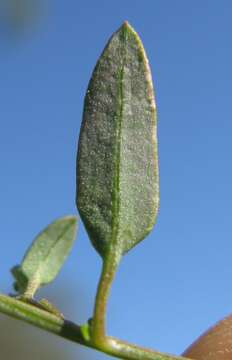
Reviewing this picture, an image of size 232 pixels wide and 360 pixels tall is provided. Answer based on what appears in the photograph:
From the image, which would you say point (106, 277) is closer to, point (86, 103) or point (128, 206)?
point (128, 206)

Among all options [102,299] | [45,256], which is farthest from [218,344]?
[102,299]

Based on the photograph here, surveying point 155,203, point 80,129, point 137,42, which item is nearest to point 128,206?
→ point 155,203

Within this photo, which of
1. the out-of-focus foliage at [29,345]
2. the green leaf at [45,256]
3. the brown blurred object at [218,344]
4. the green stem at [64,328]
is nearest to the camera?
the green stem at [64,328]

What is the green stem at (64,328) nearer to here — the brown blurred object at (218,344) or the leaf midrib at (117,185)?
the leaf midrib at (117,185)

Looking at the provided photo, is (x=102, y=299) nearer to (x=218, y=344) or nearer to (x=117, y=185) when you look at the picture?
(x=117, y=185)

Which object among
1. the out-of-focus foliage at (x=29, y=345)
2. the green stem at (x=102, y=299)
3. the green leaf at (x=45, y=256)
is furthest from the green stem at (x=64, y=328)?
the out-of-focus foliage at (x=29, y=345)

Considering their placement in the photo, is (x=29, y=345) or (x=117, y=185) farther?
(x=29, y=345)
